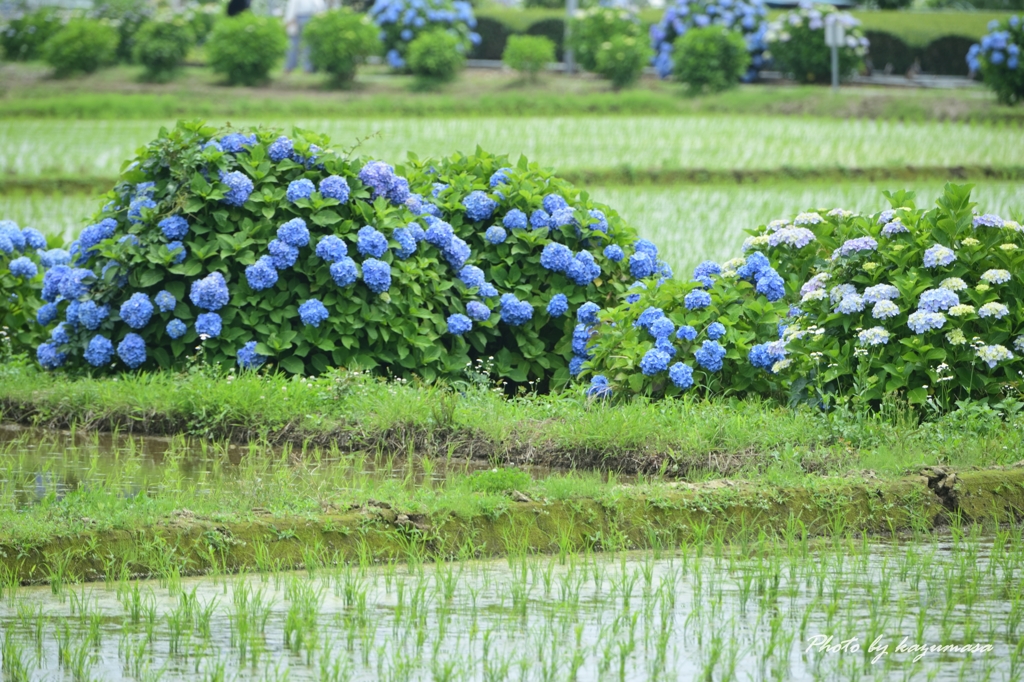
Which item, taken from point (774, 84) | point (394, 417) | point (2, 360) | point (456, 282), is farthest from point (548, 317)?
point (774, 84)

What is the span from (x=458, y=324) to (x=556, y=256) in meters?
0.59

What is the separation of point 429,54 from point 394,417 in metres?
17.2

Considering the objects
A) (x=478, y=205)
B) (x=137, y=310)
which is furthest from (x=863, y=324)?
(x=137, y=310)

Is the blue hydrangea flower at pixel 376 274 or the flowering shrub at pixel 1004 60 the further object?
the flowering shrub at pixel 1004 60

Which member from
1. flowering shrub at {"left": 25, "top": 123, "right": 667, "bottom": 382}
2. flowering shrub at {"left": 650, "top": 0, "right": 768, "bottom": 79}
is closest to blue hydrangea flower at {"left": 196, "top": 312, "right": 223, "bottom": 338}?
flowering shrub at {"left": 25, "top": 123, "right": 667, "bottom": 382}

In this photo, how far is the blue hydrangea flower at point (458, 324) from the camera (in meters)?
6.30

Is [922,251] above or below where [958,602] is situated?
above

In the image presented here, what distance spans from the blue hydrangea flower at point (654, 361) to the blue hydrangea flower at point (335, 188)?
1.56 meters

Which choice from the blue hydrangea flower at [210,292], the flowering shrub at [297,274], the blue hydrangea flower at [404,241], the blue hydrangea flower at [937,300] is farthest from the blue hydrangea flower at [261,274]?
the blue hydrangea flower at [937,300]

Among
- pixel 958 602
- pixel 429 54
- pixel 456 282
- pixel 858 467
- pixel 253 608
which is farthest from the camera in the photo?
pixel 429 54

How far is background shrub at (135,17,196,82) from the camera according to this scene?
72.3ft

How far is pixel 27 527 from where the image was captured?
4.02m

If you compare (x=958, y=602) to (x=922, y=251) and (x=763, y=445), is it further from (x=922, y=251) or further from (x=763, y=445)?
(x=922, y=251)

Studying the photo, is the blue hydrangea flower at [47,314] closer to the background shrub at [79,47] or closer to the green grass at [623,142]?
the green grass at [623,142]
